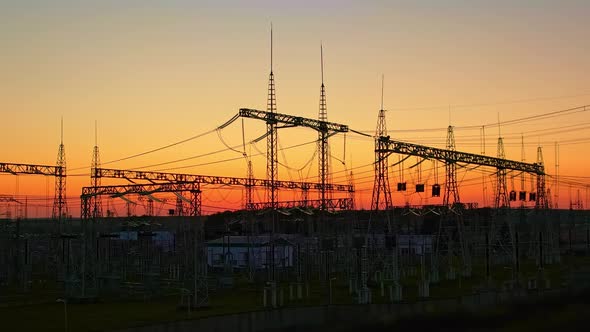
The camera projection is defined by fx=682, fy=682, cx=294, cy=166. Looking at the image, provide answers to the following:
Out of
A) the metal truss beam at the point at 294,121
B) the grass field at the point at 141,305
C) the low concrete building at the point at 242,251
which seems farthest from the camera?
the low concrete building at the point at 242,251

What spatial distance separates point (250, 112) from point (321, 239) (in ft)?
32.8

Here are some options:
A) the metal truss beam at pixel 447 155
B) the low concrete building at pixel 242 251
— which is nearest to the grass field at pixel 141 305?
the metal truss beam at pixel 447 155

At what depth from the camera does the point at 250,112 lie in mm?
36750

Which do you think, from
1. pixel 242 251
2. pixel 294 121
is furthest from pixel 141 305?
pixel 242 251

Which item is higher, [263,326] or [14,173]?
[14,173]

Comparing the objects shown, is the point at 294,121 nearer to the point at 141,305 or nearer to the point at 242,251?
the point at 141,305

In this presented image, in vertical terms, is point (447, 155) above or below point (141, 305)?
above

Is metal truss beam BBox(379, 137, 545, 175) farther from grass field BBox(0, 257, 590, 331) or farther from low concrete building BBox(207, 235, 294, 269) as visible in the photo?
low concrete building BBox(207, 235, 294, 269)

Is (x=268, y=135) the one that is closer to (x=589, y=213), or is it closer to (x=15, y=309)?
(x=15, y=309)

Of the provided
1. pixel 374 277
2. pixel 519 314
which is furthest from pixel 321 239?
pixel 519 314

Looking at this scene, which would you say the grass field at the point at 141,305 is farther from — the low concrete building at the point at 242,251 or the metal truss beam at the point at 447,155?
the low concrete building at the point at 242,251

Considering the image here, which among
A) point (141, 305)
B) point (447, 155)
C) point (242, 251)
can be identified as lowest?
point (141, 305)

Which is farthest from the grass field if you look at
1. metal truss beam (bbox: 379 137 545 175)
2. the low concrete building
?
the low concrete building

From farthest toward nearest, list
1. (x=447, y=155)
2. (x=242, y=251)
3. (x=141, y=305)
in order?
(x=242, y=251) → (x=447, y=155) → (x=141, y=305)
